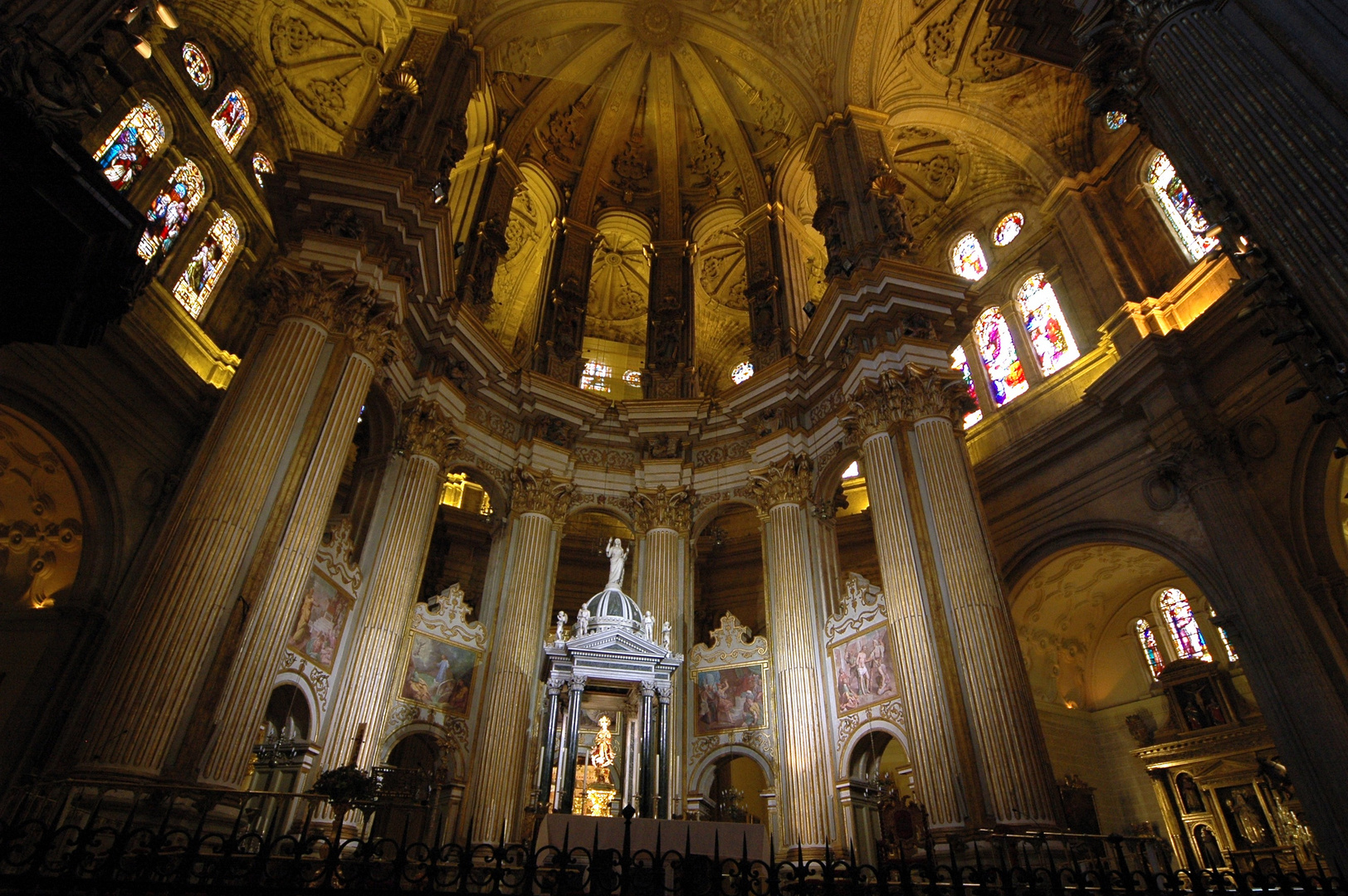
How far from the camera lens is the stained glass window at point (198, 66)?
54.1 feet

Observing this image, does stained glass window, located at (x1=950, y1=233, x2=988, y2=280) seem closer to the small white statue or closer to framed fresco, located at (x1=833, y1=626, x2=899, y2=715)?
framed fresco, located at (x1=833, y1=626, x2=899, y2=715)

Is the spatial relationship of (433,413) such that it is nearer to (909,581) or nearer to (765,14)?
(909,581)

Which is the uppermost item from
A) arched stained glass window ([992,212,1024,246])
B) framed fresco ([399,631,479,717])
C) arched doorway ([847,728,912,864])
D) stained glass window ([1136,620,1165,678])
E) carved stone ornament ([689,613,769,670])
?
arched stained glass window ([992,212,1024,246])

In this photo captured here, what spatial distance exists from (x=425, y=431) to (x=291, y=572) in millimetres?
4871

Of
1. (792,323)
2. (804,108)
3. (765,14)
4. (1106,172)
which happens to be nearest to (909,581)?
(792,323)

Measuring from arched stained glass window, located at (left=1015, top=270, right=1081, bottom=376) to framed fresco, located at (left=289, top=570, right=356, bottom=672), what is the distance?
16.1 meters

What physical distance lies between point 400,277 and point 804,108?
41.0ft

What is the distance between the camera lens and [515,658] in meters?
13.9

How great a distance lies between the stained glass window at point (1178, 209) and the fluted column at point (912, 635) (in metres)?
7.93

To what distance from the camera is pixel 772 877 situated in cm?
409

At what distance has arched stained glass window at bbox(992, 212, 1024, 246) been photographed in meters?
20.3

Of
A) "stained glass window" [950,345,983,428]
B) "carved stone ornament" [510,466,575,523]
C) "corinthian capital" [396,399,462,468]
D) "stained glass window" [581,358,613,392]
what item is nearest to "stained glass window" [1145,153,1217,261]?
"stained glass window" [950,345,983,428]

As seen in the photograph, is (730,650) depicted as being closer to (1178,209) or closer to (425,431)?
(425,431)

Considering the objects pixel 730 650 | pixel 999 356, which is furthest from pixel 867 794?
pixel 999 356
